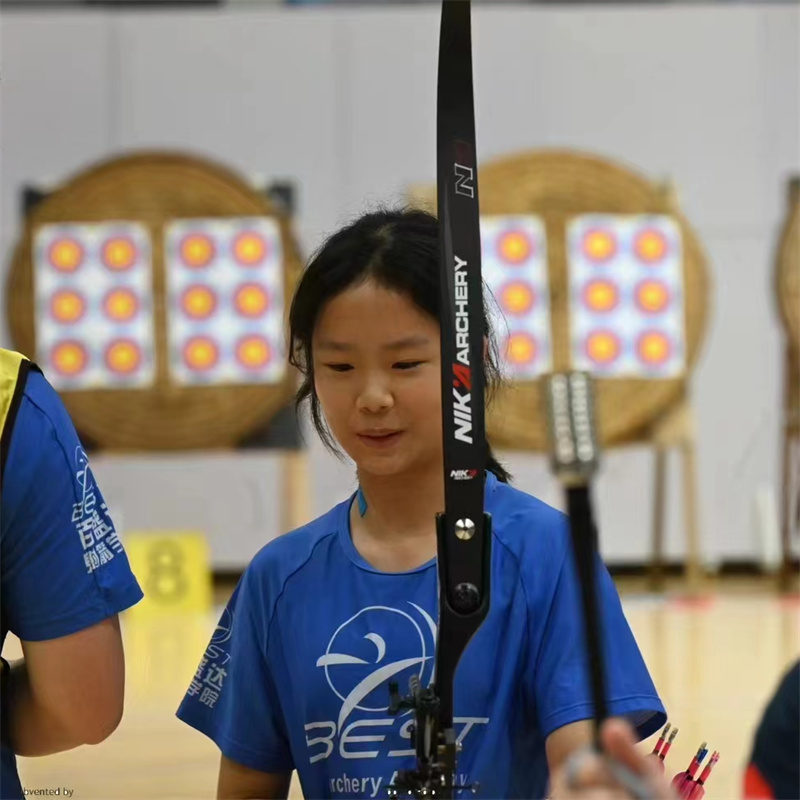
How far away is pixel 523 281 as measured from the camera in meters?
4.42

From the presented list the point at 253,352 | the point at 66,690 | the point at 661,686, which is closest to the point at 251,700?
the point at 66,690

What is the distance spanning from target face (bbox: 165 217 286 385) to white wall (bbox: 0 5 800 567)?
44 cm

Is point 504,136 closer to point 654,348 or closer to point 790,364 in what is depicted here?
point 654,348

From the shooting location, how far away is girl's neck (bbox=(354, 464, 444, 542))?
35.9 inches

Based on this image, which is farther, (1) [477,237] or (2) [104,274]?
(2) [104,274]

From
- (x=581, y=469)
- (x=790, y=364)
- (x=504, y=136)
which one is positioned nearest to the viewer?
(x=581, y=469)

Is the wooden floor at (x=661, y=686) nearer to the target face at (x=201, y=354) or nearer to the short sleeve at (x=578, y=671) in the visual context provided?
the short sleeve at (x=578, y=671)

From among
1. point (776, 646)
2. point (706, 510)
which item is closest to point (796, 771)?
point (776, 646)

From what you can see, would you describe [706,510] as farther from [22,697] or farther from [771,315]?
[22,697]

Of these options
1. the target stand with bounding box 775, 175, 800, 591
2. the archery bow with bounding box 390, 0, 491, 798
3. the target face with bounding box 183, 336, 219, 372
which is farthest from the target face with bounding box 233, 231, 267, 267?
the archery bow with bounding box 390, 0, 491, 798

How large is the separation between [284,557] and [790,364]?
3.86 meters

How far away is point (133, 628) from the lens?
11.8 ft

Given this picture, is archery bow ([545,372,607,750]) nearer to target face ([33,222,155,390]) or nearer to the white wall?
target face ([33,222,155,390])

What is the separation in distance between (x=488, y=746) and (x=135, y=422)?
3.54 meters
